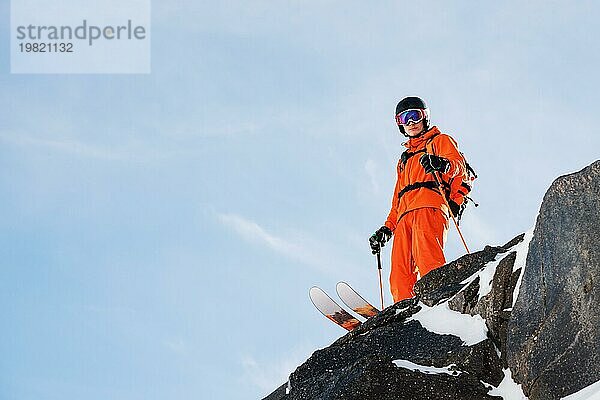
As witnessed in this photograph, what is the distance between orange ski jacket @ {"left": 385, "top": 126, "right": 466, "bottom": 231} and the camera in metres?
9.25

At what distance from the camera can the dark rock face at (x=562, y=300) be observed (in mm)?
4891

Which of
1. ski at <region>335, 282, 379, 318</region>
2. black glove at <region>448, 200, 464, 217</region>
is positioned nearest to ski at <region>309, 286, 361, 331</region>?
ski at <region>335, 282, 379, 318</region>

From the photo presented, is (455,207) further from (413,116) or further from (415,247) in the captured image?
(413,116)

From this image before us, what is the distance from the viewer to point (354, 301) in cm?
959

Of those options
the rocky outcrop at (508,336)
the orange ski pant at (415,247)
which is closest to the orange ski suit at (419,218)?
the orange ski pant at (415,247)

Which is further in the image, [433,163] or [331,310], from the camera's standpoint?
[331,310]

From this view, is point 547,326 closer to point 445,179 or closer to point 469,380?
point 469,380

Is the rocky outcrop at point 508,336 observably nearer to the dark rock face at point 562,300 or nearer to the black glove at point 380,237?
the dark rock face at point 562,300

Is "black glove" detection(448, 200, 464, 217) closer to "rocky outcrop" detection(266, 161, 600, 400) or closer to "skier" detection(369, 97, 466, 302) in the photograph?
"skier" detection(369, 97, 466, 302)

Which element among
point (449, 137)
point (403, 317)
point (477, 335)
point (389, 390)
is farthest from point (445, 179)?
point (389, 390)

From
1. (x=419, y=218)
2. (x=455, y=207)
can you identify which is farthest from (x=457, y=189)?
(x=419, y=218)

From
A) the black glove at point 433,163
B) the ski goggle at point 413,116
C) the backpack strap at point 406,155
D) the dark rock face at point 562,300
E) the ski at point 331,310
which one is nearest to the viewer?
the dark rock face at point 562,300

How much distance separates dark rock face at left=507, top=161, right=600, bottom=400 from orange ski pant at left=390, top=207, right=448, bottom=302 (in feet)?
10.8

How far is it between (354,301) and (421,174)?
64.0 inches
